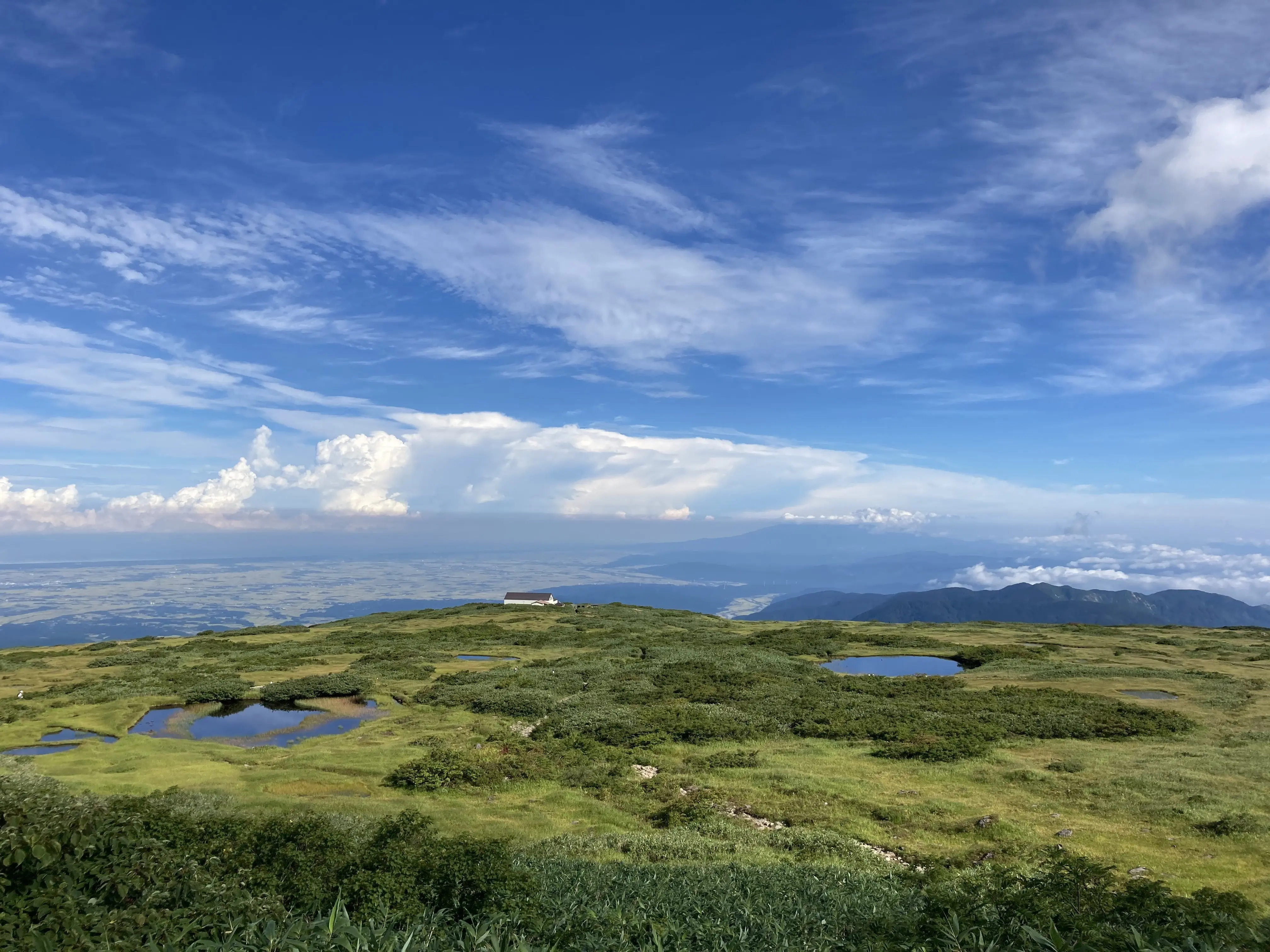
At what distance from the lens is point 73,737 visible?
3734 centimetres

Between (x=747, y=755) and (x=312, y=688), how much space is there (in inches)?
1303

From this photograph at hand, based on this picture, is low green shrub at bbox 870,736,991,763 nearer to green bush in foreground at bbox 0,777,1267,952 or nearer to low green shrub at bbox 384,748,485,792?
green bush in foreground at bbox 0,777,1267,952

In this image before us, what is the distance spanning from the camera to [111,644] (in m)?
79.1

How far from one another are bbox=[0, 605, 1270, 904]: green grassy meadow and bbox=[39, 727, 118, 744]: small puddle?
511 mm

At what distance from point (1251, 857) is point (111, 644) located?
100888mm

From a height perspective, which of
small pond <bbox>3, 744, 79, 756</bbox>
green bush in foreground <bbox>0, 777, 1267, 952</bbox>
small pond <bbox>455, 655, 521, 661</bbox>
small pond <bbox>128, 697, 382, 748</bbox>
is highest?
green bush in foreground <bbox>0, 777, 1267, 952</bbox>

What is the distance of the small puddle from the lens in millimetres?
36344

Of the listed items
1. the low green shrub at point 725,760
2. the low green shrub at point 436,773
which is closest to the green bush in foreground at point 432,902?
the low green shrub at point 436,773

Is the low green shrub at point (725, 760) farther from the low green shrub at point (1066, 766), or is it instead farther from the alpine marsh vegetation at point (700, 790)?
the low green shrub at point (1066, 766)

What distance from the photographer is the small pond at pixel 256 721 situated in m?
38.2

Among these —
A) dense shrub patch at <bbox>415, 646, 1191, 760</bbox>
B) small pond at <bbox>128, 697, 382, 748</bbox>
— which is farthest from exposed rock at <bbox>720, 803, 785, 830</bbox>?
small pond at <bbox>128, 697, 382, 748</bbox>

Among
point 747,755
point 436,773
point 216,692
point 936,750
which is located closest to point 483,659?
point 216,692

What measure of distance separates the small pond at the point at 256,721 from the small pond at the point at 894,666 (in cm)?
3763

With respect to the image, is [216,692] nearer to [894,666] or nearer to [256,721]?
[256,721]
